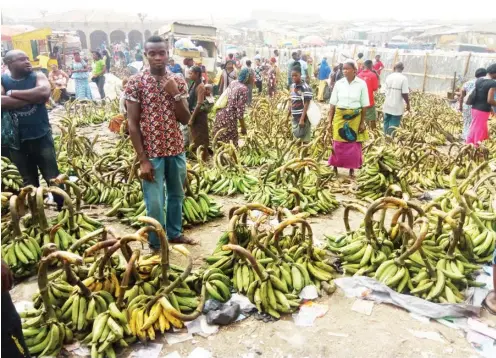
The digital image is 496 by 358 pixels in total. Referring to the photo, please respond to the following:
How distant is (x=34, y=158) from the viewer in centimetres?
485

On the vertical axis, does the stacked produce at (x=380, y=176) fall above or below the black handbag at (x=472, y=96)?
below

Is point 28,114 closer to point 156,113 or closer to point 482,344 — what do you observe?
point 156,113

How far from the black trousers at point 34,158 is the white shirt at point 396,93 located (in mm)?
6300

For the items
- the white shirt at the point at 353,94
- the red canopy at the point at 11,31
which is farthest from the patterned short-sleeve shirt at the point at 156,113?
the red canopy at the point at 11,31

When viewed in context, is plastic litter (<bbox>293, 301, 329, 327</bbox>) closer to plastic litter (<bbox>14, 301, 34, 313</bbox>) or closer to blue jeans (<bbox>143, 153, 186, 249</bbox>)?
blue jeans (<bbox>143, 153, 186, 249</bbox>)

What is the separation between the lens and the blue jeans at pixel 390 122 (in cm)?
863

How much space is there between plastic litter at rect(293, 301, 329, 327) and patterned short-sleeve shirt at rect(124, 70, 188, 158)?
175 centimetres

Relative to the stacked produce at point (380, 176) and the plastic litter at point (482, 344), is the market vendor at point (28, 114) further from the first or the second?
the plastic litter at point (482, 344)

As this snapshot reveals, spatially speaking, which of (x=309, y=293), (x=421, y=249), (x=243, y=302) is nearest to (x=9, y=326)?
(x=243, y=302)

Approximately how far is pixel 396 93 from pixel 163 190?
5.96 metres

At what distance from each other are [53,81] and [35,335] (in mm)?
12366

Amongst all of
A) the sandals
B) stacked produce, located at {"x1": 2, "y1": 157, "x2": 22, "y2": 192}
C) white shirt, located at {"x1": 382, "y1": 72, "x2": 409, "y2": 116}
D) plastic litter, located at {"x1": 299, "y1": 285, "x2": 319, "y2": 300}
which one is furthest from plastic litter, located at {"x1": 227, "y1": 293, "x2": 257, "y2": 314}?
white shirt, located at {"x1": 382, "y1": 72, "x2": 409, "y2": 116}

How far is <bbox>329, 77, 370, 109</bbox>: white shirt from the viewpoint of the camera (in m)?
6.06

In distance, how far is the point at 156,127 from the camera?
3740mm
